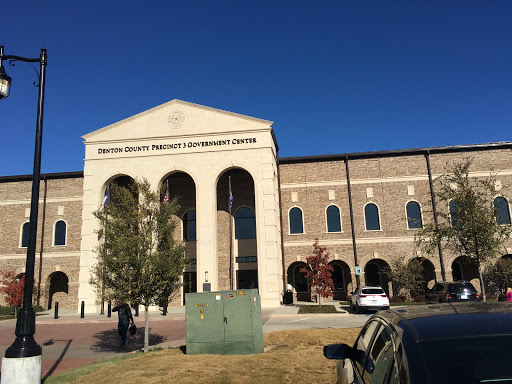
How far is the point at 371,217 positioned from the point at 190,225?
1398 centimetres

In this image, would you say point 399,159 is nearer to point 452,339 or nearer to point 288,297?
point 288,297

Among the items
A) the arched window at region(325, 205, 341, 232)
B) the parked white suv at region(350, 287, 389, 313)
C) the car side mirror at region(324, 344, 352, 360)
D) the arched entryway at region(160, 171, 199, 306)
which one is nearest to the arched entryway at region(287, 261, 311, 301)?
the arched window at region(325, 205, 341, 232)

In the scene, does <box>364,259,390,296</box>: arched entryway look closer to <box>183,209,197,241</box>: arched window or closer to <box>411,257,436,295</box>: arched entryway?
<box>411,257,436,295</box>: arched entryway

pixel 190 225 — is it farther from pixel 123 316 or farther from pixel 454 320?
pixel 454 320

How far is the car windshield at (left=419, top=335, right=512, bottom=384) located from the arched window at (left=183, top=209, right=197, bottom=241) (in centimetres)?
3019

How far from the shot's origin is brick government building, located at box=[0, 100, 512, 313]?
29.7 m

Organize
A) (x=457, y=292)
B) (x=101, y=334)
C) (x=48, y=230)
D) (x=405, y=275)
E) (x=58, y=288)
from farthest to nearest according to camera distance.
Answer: (x=48, y=230) < (x=58, y=288) < (x=405, y=275) < (x=457, y=292) < (x=101, y=334)

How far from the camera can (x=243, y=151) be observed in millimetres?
29906

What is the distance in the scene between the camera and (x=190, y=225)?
106 feet

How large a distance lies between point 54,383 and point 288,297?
21.8m

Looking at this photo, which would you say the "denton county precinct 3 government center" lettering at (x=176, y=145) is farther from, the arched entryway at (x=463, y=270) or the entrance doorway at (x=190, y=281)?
the arched entryway at (x=463, y=270)

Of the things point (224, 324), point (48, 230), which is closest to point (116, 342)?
point (224, 324)

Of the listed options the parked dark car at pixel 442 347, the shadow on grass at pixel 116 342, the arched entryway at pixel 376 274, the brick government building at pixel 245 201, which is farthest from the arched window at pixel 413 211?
the parked dark car at pixel 442 347

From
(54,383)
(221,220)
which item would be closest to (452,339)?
(54,383)
